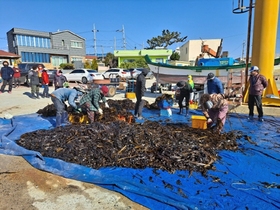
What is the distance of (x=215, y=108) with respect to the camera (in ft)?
15.7

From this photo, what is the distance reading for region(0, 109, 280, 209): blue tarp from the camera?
8.36ft

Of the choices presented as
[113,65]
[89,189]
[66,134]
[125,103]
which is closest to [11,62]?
[113,65]

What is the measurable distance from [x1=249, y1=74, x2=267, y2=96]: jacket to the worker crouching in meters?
2.03

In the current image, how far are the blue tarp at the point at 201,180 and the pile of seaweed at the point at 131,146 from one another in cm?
17

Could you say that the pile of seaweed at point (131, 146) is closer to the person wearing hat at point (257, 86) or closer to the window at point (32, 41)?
the person wearing hat at point (257, 86)

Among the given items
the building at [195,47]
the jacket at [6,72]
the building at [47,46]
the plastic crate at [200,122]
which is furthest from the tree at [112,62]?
the plastic crate at [200,122]

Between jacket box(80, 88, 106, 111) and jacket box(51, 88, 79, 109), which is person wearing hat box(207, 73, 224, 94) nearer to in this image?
jacket box(80, 88, 106, 111)

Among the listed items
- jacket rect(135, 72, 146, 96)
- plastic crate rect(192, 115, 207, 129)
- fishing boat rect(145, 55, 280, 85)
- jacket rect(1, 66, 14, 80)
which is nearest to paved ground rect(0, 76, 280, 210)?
plastic crate rect(192, 115, 207, 129)

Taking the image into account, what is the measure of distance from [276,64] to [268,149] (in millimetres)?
7931

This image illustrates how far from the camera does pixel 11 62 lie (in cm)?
2566

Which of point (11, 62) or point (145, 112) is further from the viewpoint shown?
point (11, 62)

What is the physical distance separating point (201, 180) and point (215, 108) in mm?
2147

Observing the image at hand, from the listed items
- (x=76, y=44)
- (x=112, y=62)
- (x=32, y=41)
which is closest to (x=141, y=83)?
(x=32, y=41)

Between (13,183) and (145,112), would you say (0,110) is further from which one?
(13,183)
